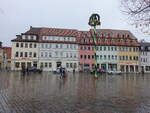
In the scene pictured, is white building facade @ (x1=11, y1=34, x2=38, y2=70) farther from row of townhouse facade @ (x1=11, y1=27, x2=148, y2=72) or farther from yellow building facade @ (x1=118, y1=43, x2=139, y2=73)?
yellow building facade @ (x1=118, y1=43, x2=139, y2=73)

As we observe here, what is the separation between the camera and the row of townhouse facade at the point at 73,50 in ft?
238

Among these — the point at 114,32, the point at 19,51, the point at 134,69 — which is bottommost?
the point at 134,69

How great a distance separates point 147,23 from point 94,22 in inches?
903

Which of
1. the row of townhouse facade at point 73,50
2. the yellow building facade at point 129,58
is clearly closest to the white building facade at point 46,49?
the row of townhouse facade at point 73,50

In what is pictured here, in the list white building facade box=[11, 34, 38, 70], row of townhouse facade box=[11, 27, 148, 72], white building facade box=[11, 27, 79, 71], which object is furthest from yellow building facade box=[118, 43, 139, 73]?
white building facade box=[11, 34, 38, 70]

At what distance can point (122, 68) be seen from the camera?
81312 millimetres

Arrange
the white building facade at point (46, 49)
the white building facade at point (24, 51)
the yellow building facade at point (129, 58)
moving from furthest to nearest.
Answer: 1. the yellow building facade at point (129, 58)
2. the white building facade at point (46, 49)
3. the white building facade at point (24, 51)

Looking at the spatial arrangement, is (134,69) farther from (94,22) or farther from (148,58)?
(94,22)

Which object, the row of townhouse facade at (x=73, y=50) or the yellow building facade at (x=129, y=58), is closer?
the row of townhouse facade at (x=73, y=50)

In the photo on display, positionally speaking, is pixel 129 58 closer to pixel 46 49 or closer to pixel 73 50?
pixel 73 50

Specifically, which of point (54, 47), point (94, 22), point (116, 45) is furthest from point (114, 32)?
point (94, 22)

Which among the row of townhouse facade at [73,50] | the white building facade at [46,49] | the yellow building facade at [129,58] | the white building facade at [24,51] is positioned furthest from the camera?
the yellow building facade at [129,58]

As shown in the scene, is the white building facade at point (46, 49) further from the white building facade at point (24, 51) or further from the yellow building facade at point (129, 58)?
the yellow building facade at point (129, 58)

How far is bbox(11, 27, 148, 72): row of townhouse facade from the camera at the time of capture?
7250cm
